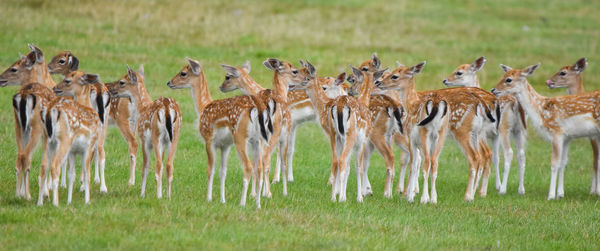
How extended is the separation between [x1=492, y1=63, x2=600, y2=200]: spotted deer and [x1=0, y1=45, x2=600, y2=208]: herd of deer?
0.05 ft

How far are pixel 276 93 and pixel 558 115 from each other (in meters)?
4.49

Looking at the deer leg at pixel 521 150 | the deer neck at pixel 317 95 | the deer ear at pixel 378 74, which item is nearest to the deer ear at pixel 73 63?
the deer neck at pixel 317 95

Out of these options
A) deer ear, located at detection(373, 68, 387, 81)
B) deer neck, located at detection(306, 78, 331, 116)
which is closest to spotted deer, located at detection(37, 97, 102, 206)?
deer neck, located at detection(306, 78, 331, 116)

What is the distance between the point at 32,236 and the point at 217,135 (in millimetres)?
3157

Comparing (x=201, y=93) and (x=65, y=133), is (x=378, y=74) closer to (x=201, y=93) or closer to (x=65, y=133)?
(x=201, y=93)

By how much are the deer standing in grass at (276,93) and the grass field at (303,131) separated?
62cm

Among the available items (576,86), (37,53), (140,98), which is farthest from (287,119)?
(576,86)

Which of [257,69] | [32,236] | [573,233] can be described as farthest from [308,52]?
[32,236]

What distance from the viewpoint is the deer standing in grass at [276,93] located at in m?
10.7

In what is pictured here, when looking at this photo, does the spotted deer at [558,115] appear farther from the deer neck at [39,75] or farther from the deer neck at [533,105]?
the deer neck at [39,75]

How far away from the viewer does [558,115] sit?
12.8 metres

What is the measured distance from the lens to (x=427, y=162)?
453 inches

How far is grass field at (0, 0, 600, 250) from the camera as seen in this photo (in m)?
8.55

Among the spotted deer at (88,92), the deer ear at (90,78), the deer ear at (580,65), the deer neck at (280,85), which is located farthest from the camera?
the deer ear at (580,65)
